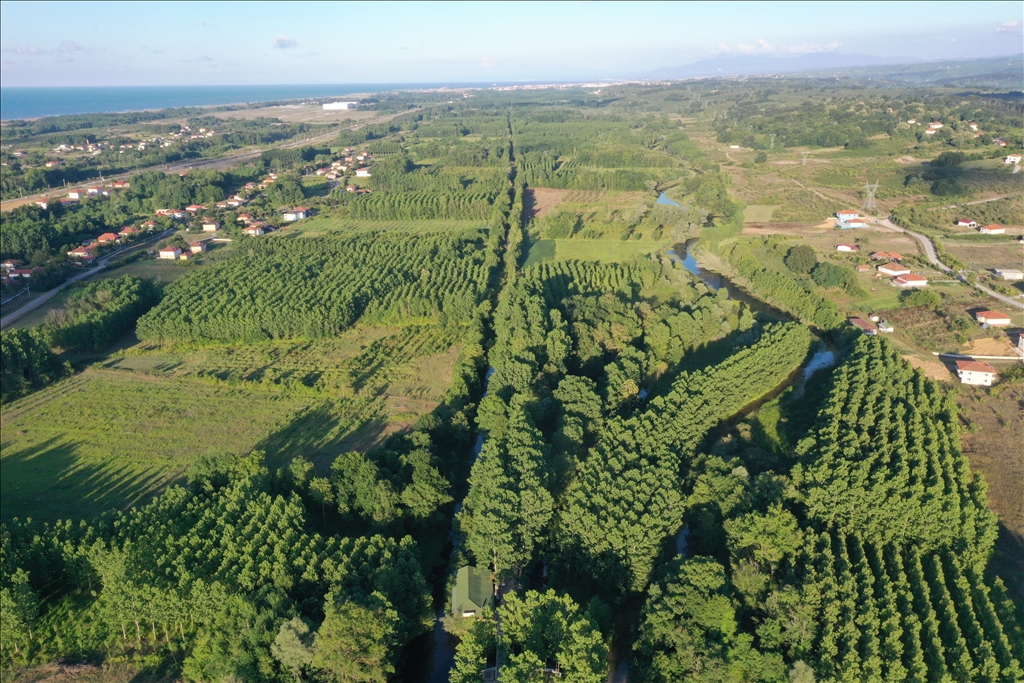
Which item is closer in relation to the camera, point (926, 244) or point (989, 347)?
point (989, 347)

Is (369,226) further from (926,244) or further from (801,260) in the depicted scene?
(926,244)

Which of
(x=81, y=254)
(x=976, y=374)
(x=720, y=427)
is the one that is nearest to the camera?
(x=720, y=427)

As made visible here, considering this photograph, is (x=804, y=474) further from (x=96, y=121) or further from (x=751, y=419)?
(x=96, y=121)

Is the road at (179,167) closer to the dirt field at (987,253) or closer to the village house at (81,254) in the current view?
the village house at (81,254)

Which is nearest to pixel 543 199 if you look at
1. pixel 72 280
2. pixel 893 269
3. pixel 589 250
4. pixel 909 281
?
pixel 589 250

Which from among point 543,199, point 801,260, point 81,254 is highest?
point 543,199

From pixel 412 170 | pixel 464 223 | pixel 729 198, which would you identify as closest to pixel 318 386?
pixel 464 223

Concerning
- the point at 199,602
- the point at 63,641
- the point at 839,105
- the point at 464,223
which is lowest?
the point at 63,641
